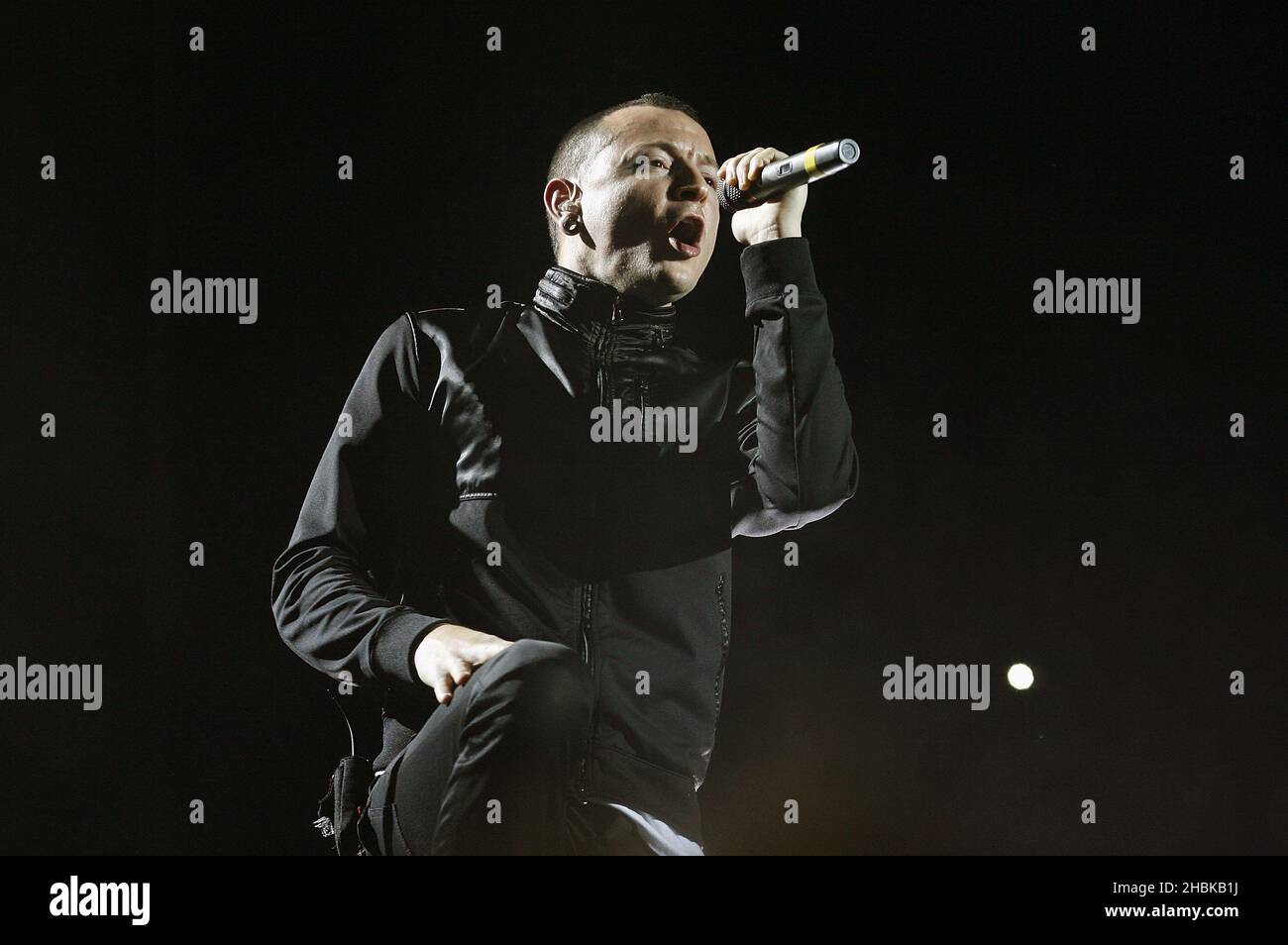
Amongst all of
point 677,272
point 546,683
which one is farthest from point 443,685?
Answer: point 677,272

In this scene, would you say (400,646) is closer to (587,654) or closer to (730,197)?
(587,654)

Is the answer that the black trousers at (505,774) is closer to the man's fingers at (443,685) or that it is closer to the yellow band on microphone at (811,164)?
the man's fingers at (443,685)

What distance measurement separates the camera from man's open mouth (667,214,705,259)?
2.05 m

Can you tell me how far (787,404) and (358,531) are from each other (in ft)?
2.70

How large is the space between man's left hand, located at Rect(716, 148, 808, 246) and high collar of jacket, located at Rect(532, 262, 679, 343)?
0.24 m

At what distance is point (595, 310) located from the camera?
2041 mm

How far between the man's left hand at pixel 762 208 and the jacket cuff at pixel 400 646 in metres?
0.93

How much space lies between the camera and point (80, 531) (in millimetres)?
2080

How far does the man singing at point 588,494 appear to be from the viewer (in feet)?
6.37

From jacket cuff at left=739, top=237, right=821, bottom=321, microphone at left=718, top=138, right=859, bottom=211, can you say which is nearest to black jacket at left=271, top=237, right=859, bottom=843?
jacket cuff at left=739, top=237, right=821, bottom=321

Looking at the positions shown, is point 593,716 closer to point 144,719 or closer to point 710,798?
point 710,798

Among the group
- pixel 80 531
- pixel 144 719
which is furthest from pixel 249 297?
pixel 144 719

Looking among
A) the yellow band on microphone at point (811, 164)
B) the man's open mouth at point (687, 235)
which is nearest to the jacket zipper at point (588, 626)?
the man's open mouth at point (687, 235)
